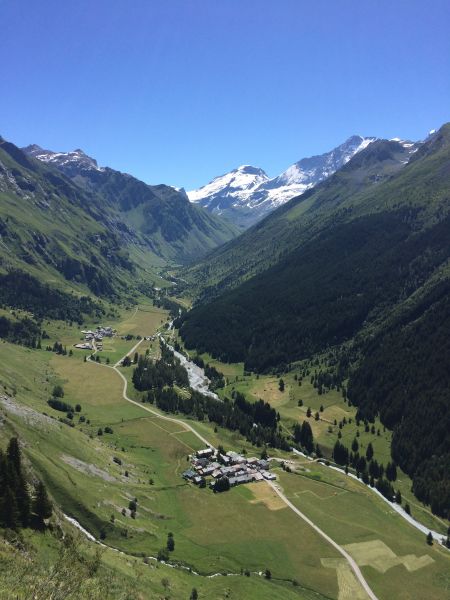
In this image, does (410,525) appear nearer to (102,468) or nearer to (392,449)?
(392,449)

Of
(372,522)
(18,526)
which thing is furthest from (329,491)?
(18,526)

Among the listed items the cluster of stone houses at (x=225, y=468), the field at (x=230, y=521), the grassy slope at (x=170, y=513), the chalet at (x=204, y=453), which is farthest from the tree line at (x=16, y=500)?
the chalet at (x=204, y=453)

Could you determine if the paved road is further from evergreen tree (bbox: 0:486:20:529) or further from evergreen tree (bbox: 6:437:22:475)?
evergreen tree (bbox: 6:437:22:475)

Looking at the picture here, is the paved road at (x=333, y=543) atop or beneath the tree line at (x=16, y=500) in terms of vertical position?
beneath

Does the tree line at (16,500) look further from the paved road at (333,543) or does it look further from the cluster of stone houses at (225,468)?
the cluster of stone houses at (225,468)

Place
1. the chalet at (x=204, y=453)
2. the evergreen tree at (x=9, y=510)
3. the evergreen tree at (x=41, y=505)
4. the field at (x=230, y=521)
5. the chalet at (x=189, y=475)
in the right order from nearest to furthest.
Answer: the evergreen tree at (x=9, y=510) < the evergreen tree at (x=41, y=505) < the field at (x=230, y=521) < the chalet at (x=189, y=475) < the chalet at (x=204, y=453)

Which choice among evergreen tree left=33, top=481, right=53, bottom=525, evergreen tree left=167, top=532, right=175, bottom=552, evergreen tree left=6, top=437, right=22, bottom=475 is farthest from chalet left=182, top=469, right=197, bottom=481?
evergreen tree left=6, top=437, right=22, bottom=475

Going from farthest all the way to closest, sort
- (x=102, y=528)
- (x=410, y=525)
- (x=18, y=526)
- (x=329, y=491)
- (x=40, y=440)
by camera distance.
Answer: (x=329, y=491), (x=410, y=525), (x=40, y=440), (x=102, y=528), (x=18, y=526)

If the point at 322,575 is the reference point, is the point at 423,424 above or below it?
above

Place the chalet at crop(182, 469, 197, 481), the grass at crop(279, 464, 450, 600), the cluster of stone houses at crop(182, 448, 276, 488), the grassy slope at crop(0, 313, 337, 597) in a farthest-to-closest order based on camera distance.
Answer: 1. the chalet at crop(182, 469, 197, 481)
2. the cluster of stone houses at crop(182, 448, 276, 488)
3. the grass at crop(279, 464, 450, 600)
4. the grassy slope at crop(0, 313, 337, 597)
